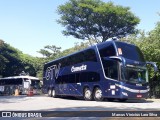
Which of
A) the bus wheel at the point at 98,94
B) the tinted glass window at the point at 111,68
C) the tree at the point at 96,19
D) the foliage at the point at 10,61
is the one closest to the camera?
the tinted glass window at the point at 111,68

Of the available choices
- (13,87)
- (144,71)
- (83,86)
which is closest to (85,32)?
(13,87)

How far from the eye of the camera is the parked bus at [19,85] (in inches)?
1602

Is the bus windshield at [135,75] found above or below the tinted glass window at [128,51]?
below

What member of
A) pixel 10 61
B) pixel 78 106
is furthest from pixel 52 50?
pixel 78 106

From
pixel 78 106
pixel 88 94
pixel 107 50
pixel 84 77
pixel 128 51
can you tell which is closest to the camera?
pixel 78 106

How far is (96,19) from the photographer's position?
3925cm

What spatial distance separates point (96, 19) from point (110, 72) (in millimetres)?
20356

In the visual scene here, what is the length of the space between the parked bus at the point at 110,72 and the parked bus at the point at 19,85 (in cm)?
1712

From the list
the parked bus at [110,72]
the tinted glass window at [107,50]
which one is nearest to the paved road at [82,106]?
the parked bus at [110,72]

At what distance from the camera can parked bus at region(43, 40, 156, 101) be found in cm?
1915

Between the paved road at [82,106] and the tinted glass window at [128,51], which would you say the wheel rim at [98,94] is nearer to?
the paved road at [82,106]

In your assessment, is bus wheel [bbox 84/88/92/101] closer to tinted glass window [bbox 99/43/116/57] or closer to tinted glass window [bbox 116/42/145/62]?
tinted glass window [bbox 99/43/116/57]

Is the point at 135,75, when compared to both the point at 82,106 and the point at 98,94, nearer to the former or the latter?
the point at 98,94

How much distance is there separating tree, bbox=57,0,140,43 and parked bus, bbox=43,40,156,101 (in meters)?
15.5
